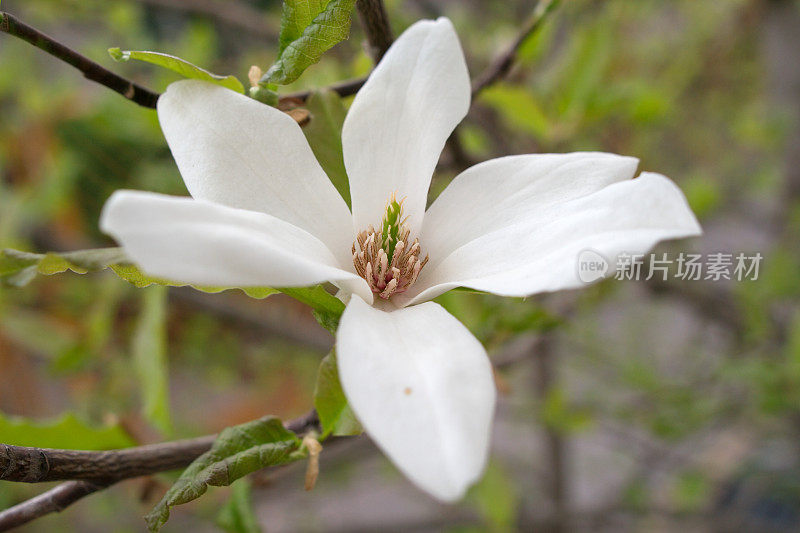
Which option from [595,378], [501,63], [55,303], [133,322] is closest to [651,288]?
[501,63]

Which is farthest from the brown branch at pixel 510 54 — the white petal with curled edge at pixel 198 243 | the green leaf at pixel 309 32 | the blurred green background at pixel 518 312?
the white petal with curled edge at pixel 198 243

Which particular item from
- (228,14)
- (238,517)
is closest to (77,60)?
(238,517)

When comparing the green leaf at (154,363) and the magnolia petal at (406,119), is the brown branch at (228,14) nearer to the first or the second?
the green leaf at (154,363)

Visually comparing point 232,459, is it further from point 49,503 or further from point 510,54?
point 510,54

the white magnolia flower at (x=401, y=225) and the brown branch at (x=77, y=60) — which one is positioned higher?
the brown branch at (x=77, y=60)

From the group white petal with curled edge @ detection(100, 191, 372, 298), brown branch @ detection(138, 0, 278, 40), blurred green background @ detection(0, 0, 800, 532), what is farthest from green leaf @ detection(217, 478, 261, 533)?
brown branch @ detection(138, 0, 278, 40)

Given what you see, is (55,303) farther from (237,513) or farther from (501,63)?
(501,63)
